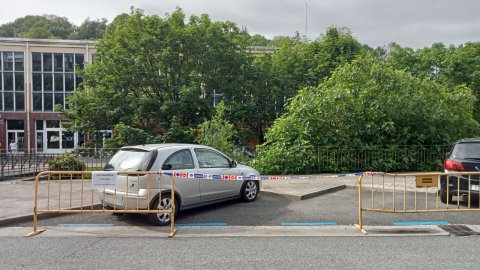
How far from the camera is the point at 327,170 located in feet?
52.0

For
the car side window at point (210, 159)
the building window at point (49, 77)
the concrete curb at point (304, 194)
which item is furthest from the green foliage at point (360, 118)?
the building window at point (49, 77)

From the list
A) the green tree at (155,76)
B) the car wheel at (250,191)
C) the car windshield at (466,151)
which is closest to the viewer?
the car windshield at (466,151)

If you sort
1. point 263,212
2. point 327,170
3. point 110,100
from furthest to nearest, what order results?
point 110,100, point 327,170, point 263,212

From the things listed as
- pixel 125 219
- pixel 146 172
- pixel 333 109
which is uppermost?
pixel 333 109

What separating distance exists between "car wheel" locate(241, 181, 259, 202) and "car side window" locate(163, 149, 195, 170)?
1885 millimetres

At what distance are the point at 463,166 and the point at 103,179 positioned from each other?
775 cm

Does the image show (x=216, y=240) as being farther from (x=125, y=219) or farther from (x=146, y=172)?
(x=125, y=219)

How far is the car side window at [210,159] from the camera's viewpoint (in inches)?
356

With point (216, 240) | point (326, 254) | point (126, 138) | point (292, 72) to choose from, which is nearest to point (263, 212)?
point (216, 240)

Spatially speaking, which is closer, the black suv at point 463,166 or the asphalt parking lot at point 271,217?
the asphalt parking lot at point 271,217

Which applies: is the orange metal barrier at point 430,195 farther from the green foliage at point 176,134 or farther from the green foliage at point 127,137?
the green foliage at point 127,137

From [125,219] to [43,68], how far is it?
40.5 meters

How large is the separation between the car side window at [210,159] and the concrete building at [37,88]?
3664cm

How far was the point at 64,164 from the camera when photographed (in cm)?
1573
